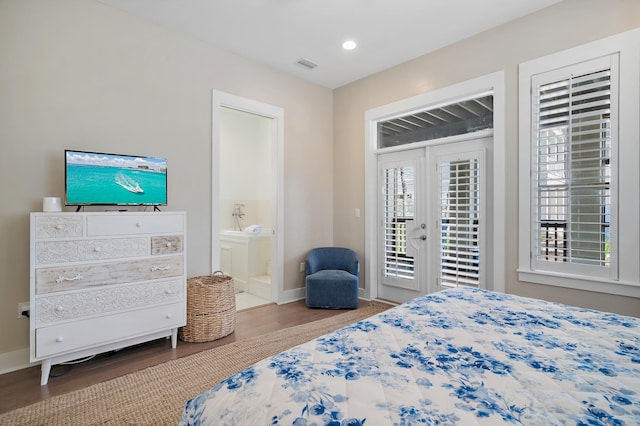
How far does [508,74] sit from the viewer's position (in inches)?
119

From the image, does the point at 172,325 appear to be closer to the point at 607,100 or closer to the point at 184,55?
the point at 184,55

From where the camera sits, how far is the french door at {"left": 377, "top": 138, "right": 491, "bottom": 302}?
334 cm

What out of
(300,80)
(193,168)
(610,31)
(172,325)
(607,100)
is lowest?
(172,325)

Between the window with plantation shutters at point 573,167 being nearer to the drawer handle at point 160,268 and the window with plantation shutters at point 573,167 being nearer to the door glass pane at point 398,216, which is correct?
the door glass pane at point 398,216

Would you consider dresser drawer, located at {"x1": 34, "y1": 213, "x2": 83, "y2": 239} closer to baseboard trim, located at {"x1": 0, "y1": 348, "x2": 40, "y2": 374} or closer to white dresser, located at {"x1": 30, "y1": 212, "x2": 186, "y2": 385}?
white dresser, located at {"x1": 30, "y1": 212, "x2": 186, "y2": 385}

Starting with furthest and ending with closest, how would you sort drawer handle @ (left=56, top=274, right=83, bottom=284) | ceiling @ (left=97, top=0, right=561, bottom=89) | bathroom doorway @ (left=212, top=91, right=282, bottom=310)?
1. bathroom doorway @ (left=212, top=91, right=282, bottom=310)
2. ceiling @ (left=97, top=0, right=561, bottom=89)
3. drawer handle @ (left=56, top=274, right=83, bottom=284)

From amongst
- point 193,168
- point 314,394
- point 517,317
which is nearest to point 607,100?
point 517,317

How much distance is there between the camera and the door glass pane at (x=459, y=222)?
3.33 metres

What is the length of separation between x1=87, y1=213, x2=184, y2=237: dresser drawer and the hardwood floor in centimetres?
98

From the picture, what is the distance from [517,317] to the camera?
5.23 ft

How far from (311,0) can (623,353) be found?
302 centimetres

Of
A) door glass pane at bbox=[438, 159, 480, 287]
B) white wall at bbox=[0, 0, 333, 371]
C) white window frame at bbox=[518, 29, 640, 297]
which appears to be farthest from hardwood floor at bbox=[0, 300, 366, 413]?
white window frame at bbox=[518, 29, 640, 297]

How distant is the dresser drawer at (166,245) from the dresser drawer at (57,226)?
49 cm

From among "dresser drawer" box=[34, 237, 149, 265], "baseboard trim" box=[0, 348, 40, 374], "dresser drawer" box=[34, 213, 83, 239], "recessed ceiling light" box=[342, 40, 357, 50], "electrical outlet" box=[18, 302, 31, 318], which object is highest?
"recessed ceiling light" box=[342, 40, 357, 50]
